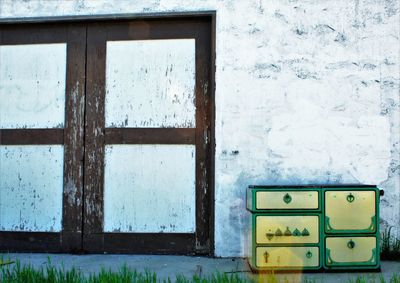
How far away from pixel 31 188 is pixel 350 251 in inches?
117

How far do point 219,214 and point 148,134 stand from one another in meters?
1.00

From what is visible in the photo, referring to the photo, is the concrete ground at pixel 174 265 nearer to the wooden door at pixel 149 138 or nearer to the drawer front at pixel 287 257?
the drawer front at pixel 287 257

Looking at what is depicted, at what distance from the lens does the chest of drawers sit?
379cm

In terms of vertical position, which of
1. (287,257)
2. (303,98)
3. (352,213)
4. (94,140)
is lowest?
(287,257)

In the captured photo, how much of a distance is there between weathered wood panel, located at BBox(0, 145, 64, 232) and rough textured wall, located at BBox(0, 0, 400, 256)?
1556mm

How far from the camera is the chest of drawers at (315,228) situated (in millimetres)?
3793

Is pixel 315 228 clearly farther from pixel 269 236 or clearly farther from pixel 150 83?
pixel 150 83

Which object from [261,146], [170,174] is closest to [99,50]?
[170,174]

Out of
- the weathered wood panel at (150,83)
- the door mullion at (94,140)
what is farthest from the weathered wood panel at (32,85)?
the weathered wood panel at (150,83)

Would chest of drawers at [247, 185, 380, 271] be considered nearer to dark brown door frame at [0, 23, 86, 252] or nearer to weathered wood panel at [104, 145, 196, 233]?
weathered wood panel at [104, 145, 196, 233]

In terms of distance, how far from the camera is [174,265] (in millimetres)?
4062

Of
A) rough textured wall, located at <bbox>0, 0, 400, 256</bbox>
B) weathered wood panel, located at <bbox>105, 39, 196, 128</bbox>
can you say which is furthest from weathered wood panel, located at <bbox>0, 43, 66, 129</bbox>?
rough textured wall, located at <bbox>0, 0, 400, 256</bbox>

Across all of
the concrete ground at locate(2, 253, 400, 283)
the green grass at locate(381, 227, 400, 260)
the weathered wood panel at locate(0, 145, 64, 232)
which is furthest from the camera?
the weathered wood panel at locate(0, 145, 64, 232)

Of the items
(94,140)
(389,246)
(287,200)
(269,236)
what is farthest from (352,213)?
(94,140)
